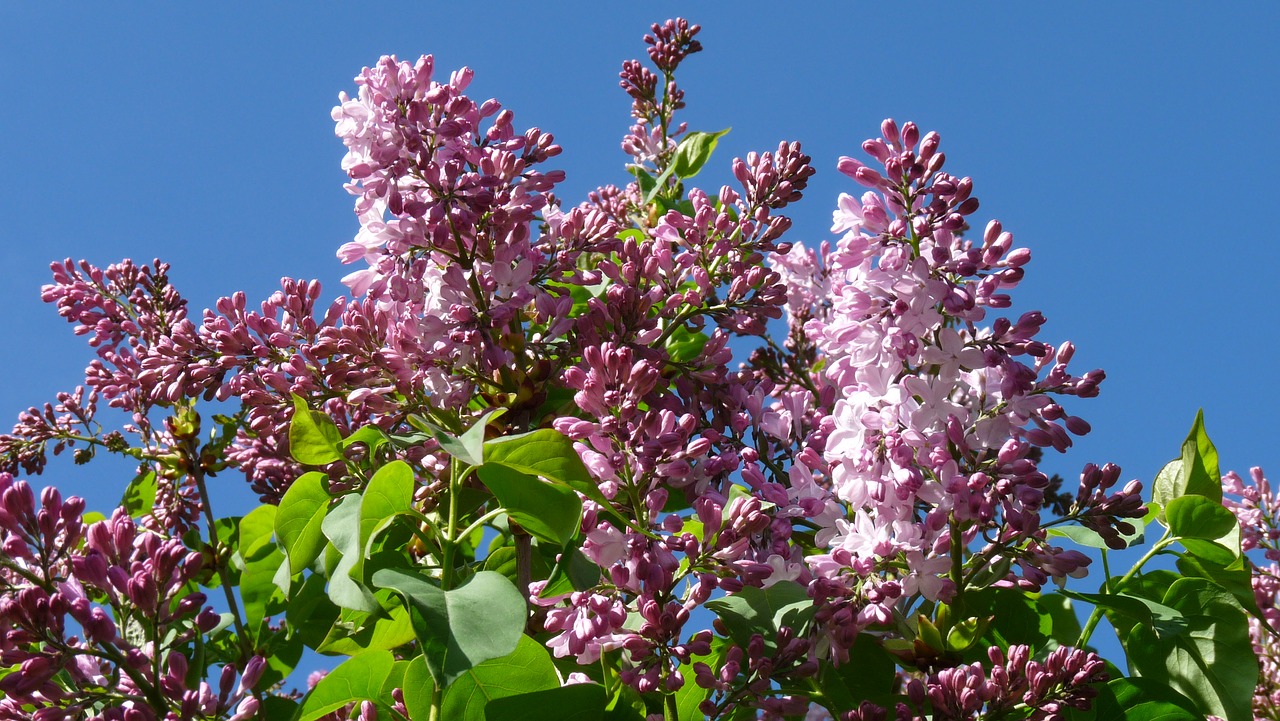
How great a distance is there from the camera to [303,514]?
2.08 meters

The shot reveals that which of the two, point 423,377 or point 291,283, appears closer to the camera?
point 423,377

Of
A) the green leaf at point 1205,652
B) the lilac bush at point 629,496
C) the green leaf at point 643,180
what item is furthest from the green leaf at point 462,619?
the green leaf at point 643,180

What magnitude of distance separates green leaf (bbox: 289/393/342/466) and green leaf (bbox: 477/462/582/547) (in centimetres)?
36

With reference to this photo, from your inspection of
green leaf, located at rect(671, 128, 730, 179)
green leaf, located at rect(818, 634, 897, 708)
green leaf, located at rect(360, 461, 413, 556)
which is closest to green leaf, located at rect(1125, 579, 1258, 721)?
green leaf, located at rect(818, 634, 897, 708)

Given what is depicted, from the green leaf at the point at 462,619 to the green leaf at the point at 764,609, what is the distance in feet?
1.31

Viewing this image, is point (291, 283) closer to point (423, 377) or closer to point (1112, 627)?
point (423, 377)

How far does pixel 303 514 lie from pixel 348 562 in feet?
1.39

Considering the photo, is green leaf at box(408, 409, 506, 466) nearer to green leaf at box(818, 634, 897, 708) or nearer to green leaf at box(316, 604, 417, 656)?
green leaf at box(316, 604, 417, 656)

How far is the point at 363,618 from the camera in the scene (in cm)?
223

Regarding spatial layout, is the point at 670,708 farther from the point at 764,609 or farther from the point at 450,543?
the point at 450,543

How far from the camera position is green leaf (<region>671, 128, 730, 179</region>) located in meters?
3.41

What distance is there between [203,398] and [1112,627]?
1965 mm

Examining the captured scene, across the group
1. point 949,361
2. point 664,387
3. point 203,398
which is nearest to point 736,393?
point 664,387

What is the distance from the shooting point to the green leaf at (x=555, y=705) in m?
1.73
